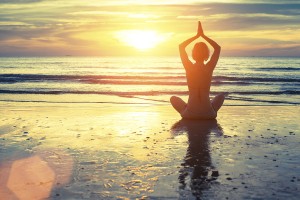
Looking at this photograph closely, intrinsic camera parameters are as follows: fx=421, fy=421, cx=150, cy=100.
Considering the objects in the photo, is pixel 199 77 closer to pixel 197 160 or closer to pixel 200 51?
pixel 200 51

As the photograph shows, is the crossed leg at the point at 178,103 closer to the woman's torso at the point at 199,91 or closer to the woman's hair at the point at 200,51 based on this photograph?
the woman's torso at the point at 199,91

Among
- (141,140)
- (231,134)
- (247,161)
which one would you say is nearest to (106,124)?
(141,140)

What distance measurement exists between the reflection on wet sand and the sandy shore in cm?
1

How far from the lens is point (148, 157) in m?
7.40

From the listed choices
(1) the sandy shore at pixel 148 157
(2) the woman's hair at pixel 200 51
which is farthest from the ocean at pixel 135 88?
(2) the woman's hair at pixel 200 51

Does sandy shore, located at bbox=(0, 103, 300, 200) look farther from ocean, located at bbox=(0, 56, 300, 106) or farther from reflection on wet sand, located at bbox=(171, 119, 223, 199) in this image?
ocean, located at bbox=(0, 56, 300, 106)

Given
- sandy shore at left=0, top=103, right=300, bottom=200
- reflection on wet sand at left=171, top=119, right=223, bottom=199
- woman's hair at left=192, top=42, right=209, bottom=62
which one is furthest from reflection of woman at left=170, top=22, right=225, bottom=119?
reflection on wet sand at left=171, top=119, right=223, bottom=199

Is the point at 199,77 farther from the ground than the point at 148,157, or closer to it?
farther from the ground

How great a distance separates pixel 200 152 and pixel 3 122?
6.31 m

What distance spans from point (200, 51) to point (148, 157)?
13.9ft

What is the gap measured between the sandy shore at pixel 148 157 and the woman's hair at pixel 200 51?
1.78m

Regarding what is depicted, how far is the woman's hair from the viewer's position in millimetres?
10617

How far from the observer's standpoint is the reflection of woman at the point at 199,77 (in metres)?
10.9

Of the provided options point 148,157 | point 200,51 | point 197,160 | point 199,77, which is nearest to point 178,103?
point 199,77
